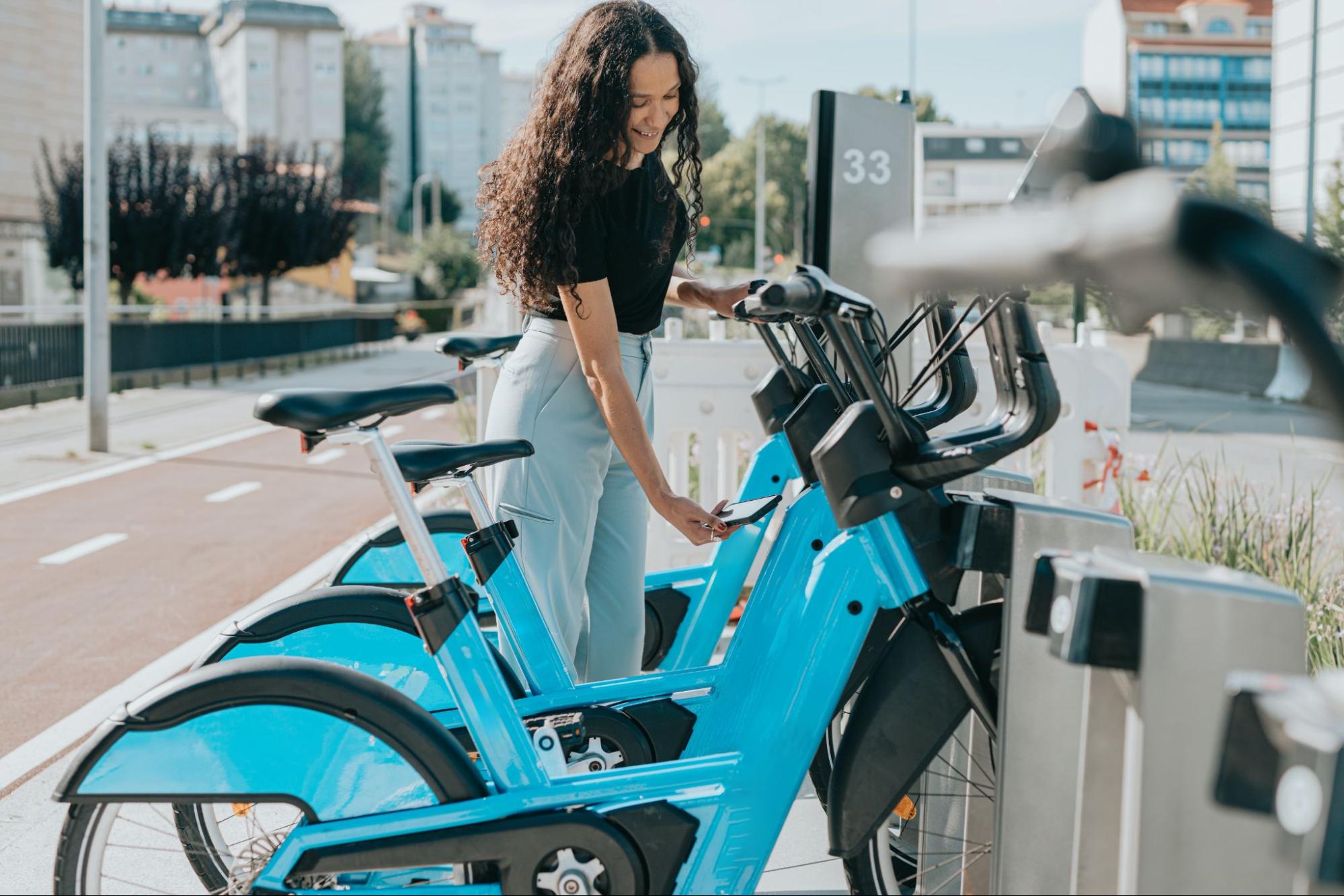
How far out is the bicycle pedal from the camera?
2.85 m

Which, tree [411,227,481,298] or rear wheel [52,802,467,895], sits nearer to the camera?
rear wheel [52,802,467,895]

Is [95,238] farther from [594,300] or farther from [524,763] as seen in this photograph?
[524,763]

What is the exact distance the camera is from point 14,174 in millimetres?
33781

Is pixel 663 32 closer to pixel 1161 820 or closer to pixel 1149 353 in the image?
pixel 1161 820

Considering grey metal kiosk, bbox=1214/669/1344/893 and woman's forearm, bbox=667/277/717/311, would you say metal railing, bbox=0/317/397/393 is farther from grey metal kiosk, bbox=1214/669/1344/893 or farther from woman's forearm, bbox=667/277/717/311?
grey metal kiosk, bbox=1214/669/1344/893

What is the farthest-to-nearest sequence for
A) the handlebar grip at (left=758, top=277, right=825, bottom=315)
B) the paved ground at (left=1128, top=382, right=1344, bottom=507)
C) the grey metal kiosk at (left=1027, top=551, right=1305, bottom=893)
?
the paved ground at (left=1128, top=382, right=1344, bottom=507)
the handlebar grip at (left=758, top=277, right=825, bottom=315)
the grey metal kiosk at (left=1027, top=551, right=1305, bottom=893)

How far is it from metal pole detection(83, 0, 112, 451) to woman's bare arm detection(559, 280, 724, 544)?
11102 millimetres

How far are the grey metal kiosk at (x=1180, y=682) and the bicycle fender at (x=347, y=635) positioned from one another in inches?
56.6

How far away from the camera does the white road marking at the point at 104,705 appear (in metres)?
4.04

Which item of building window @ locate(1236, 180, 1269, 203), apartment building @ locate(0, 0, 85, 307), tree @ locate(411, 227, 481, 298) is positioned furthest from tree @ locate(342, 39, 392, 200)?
building window @ locate(1236, 180, 1269, 203)

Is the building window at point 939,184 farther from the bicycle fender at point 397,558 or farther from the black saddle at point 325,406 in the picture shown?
the black saddle at point 325,406

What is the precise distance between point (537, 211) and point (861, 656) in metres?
1.14

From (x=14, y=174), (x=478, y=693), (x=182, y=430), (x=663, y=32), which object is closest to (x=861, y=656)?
(x=478, y=693)

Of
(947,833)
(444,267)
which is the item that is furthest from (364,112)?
(947,833)
